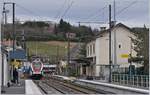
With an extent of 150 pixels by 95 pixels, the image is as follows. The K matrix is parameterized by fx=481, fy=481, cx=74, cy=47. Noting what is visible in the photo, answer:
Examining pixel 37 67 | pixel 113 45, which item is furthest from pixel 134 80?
pixel 113 45

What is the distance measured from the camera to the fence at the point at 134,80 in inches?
1671

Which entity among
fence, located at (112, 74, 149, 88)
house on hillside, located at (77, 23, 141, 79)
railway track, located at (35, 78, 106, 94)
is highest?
house on hillside, located at (77, 23, 141, 79)

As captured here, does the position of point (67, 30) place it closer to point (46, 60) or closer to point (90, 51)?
point (90, 51)

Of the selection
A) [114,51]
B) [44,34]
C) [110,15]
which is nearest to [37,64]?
[44,34]

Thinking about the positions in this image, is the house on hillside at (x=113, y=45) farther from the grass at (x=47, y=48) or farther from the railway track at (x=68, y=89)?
the railway track at (x=68, y=89)

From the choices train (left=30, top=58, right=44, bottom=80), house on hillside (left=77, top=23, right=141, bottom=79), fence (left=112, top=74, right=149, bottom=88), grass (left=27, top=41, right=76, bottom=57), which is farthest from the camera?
grass (left=27, top=41, right=76, bottom=57)

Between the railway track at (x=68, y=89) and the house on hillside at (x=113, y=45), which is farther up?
the house on hillside at (x=113, y=45)

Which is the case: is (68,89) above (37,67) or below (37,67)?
below

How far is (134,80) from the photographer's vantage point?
4669cm

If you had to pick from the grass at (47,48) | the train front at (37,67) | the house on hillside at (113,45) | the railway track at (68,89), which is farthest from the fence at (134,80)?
the grass at (47,48)

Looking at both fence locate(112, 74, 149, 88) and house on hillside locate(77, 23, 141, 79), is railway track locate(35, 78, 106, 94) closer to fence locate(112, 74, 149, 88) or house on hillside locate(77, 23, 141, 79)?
fence locate(112, 74, 149, 88)

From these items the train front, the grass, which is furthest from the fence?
the grass

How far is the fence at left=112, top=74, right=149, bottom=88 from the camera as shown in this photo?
139 feet

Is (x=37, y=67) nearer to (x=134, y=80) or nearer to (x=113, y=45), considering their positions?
(x=113, y=45)
